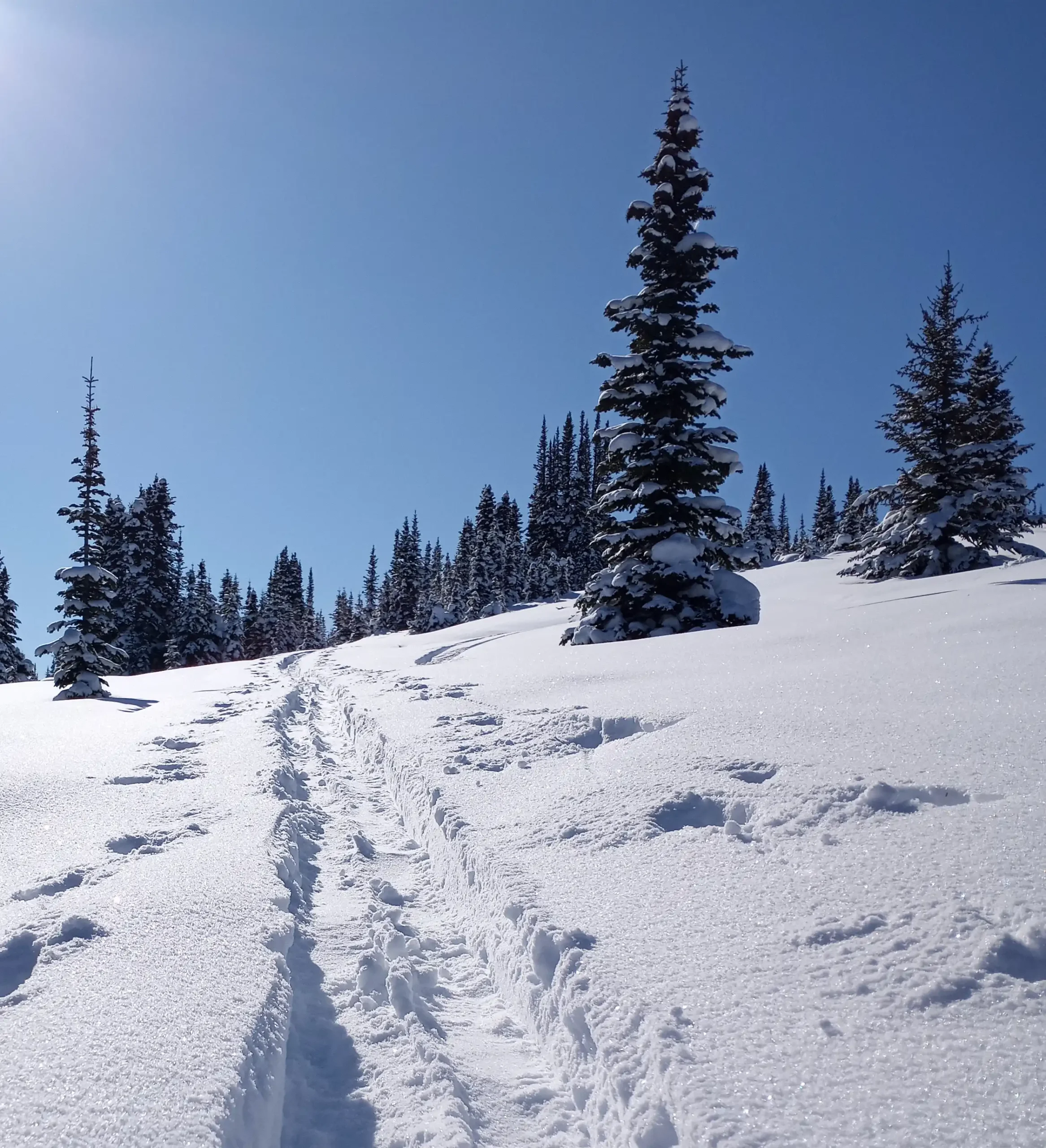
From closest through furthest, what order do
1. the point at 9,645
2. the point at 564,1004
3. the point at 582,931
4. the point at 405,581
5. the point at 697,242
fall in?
the point at 564,1004, the point at 582,931, the point at 697,242, the point at 9,645, the point at 405,581

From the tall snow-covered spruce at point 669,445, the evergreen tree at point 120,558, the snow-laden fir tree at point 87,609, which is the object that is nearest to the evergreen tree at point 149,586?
the evergreen tree at point 120,558

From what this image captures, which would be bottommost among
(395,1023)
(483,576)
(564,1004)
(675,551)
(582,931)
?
(395,1023)

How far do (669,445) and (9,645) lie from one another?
4285 centimetres

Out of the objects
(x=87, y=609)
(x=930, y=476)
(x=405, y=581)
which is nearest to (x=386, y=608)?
(x=405, y=581)

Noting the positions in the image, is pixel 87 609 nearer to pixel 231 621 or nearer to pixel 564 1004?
pixel 564 1004

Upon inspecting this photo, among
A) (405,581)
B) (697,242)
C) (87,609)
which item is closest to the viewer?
(697,242)

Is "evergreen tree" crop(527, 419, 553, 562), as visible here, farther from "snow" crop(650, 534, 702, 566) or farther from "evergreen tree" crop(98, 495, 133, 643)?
"snow" crop(650, 534, 702, 566)

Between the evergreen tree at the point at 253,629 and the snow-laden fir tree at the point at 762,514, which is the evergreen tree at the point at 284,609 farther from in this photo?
the snow-laden fir tree at the point at 762,514

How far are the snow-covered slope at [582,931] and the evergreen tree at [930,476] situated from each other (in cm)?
1053

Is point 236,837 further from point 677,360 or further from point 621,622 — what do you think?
point 677,360

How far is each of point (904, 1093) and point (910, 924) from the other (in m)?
0.77

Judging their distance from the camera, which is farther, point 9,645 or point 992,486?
point 9,645

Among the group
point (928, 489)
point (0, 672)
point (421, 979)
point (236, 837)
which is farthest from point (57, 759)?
point (0, 672)

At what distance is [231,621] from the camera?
59.5 meters
